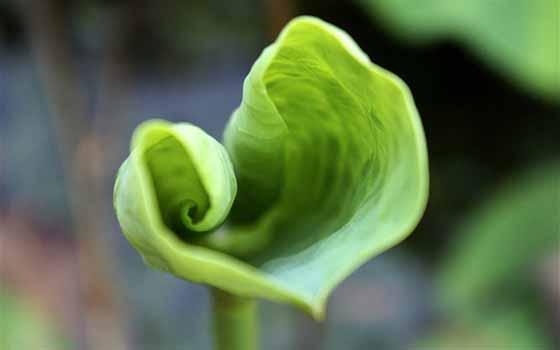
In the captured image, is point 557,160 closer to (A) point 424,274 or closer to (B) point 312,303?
(A) point 424,274

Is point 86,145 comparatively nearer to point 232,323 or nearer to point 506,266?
point 506,266

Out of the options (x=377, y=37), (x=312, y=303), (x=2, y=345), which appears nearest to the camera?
(x=312, y=303)

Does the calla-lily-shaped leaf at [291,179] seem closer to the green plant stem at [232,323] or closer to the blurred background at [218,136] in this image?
the green plant stem at [232,323]

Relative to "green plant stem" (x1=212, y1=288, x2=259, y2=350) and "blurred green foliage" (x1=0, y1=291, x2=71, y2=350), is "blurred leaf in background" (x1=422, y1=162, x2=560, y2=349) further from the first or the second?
"green plant stem" (x1=212, y1=288, x2=259, y2=350)

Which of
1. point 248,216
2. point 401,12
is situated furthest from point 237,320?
point 401,12

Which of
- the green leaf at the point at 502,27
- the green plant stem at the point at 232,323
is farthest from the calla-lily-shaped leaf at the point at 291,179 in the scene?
the green leaf at the point at 502,27

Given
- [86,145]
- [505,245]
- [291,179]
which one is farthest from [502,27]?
[291,179]

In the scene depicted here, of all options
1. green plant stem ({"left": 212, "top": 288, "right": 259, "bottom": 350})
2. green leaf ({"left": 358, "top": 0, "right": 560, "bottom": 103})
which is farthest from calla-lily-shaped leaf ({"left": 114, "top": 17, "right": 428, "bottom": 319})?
green leaf ({"left": 358, "top": 0, "right": 560, "bottom": 103})
